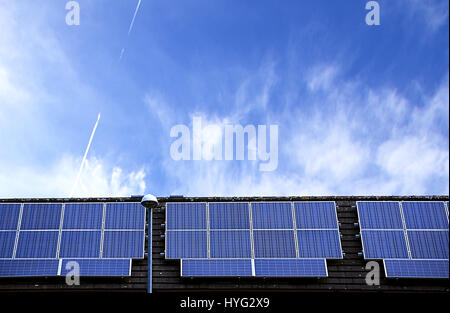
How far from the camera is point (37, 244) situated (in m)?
25.3

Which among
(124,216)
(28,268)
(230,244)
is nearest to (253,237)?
(230,244)

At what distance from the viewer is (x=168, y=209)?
26.4 m

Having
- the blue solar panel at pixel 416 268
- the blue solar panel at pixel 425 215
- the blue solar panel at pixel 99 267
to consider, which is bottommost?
the blue solar panel at pixel 416 268

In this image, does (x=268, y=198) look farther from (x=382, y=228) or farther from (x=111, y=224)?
(x=111, y=224)

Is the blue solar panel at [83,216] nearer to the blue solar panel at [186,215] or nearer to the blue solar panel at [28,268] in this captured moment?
the blue solar panel at [28,268]

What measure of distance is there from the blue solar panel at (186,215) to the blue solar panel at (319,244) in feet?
19.0

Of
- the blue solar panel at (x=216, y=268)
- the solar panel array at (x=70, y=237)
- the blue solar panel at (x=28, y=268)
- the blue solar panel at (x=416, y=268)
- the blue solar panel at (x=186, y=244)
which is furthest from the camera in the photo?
the blue solar panel at (x=186, y=244)

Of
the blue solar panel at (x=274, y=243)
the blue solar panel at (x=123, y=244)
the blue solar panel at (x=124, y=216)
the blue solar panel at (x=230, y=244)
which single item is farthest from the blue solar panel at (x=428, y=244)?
the blue solar panel at (x=124, y=216)

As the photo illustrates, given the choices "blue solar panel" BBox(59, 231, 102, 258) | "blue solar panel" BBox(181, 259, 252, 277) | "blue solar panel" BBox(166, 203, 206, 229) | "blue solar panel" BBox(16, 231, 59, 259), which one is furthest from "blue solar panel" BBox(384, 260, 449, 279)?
"blue solar panel" BBox(16, 231, 59, 259)

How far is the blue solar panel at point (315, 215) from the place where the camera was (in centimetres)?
2581

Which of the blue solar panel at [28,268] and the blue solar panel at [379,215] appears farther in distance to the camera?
the blue solar panel at [379,215]

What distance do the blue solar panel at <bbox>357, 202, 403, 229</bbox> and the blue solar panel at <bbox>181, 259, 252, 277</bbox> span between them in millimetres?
7171

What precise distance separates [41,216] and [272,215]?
13662 mm
